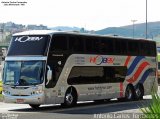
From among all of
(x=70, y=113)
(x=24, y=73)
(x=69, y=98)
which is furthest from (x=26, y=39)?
(x=70, y=113)

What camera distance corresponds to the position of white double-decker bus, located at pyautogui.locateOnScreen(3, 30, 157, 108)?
22094mm

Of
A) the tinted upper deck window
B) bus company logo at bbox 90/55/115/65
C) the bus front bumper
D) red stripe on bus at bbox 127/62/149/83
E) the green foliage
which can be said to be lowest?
the bus front bumper

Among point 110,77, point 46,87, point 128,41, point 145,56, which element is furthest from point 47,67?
point 145,56

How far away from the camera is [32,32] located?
2352 centimetres

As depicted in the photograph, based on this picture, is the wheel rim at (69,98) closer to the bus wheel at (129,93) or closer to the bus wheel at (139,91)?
the bus wheel at (129,93)

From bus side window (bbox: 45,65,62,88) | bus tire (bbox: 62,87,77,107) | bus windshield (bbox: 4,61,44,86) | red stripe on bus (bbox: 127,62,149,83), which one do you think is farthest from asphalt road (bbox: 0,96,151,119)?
red stripe on bus (bbox: 127,62,149,83)

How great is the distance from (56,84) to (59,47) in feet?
5.34

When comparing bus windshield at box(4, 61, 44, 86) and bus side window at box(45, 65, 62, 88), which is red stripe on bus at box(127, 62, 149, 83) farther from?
bus windshield at box(4, 61, 44, 86)

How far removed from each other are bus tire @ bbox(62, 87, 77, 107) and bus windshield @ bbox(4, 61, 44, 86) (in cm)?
208

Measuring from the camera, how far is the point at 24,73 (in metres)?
22.2

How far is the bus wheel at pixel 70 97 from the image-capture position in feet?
77.1

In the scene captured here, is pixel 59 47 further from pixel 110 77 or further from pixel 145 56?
pixel 145 56

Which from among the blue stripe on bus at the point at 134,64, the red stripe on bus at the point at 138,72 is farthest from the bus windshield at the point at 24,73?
the red stripe on bus at the point at 138,72

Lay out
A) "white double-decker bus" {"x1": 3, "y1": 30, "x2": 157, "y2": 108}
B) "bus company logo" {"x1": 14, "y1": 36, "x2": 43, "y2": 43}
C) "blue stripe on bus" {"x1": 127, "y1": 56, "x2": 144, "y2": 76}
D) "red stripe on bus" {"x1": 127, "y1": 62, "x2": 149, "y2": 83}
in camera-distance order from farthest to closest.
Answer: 1. "red stripe on bus" {"x1": 127, "y1": 62, "x2": 149, "y2": 83}
2. "blue stripe on bus" {"x1": 127, "y1": 56, "x2": 144, "y2": 76}
3. "bus company logo" {"x1": 14, "y1": 36, "x2": 43, "y2": 43}
4. "white double-decker bus" {"x1": 3, "y1": 30, "x2": 157, "y2": 108}
